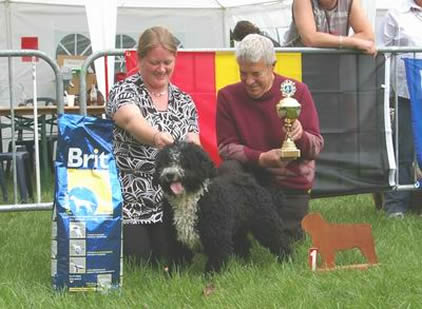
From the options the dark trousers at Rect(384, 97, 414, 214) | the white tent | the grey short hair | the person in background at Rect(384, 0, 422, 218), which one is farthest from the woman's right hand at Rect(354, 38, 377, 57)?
the white tent

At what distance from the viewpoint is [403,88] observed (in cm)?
536

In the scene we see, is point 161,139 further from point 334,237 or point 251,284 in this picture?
point 334,237

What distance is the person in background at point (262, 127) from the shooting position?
4.04 metres

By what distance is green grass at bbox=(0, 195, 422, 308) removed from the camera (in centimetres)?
316

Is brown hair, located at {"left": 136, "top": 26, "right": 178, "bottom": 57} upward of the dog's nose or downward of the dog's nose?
upward

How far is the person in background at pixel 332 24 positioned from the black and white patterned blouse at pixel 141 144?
123cm

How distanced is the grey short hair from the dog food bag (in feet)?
3.15

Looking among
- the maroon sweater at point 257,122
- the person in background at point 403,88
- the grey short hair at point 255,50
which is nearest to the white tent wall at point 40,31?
the person in background at point 403,88

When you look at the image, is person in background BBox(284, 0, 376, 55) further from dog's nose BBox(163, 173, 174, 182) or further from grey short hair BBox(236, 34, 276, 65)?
dog's nose BBox(163, 173, 174, 182)

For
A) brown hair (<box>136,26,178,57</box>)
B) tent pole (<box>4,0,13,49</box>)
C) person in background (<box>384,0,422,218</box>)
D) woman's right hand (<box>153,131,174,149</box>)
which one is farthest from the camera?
tent pole (<box>4,0,13,49</box>)

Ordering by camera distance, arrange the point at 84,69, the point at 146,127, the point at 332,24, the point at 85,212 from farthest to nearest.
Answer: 1. the point at 332,24
2. the point at 84,69
3. the point at 146,127
4. the point at 85,212

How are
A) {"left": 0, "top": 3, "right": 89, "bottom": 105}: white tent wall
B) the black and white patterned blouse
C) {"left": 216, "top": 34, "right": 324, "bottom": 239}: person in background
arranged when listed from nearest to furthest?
the black and white patterned blouse → {"left": 216, "top": 34, "right": 324, "bottom": 239}: person in background → {"left": 0, "top": 3, "right": 89, "bottom": 105}: white tent wall

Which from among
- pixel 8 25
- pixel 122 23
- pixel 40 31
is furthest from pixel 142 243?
pixel 122 23

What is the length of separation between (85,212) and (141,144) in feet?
2.25
